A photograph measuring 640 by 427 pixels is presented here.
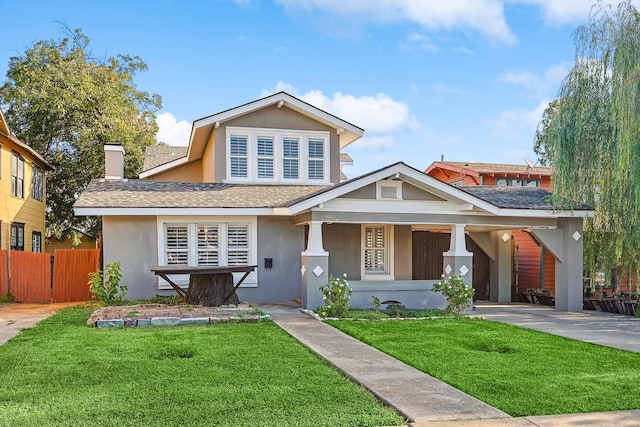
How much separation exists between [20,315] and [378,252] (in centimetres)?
962

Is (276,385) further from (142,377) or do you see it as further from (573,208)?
(573,208)

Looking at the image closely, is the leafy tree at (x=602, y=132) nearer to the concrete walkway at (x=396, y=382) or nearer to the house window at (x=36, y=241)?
the concrete walkway at (x=396, y=382)

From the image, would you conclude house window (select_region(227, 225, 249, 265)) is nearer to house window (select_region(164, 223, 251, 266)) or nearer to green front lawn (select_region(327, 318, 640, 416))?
house window (select_region(164, 223, 251, 266))

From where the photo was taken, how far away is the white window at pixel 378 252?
56.0 feet

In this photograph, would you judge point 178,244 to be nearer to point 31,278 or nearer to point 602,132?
point 31,278

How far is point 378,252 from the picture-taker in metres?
17.2

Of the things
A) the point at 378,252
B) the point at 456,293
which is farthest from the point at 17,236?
the point at 456,293

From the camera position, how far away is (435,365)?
7.87m

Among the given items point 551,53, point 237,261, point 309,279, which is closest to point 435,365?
point 309,279

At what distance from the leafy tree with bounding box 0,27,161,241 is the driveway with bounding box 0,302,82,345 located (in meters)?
14.2

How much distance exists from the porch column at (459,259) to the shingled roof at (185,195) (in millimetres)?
3948

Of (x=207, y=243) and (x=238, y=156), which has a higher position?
(x=238, y=156)

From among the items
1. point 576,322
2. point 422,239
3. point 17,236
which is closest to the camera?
point 576,322

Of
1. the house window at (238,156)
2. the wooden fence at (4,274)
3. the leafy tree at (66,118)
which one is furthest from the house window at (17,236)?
the house window at (238,156)
